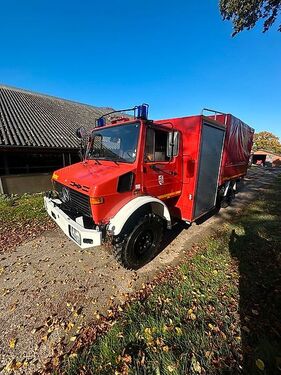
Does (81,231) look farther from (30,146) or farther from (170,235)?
(30,146)

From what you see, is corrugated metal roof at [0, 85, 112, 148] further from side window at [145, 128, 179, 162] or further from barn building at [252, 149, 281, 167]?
barn building at [252, 149, 281, 167]

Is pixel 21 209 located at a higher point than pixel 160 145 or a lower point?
lower

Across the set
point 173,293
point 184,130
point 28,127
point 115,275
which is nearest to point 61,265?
point 115,275

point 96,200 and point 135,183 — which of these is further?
point 135,183

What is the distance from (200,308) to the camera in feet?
9.83

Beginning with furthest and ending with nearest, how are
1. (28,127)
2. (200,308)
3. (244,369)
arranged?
(28,127) → (200,308) → (244,369)

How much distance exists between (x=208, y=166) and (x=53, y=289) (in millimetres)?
4530

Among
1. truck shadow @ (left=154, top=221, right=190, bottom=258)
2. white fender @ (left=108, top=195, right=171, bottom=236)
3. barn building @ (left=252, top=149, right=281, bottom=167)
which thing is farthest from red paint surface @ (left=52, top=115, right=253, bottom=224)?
barn building @ (left=252, top=149, right=281, bottom=167)

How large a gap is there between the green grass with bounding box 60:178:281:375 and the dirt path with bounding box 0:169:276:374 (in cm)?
44

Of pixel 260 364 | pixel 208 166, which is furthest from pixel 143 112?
pixel 260 364

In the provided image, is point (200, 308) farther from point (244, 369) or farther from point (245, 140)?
point (245, 140)

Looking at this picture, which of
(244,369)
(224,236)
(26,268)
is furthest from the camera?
(224,236)

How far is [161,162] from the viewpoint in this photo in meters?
4.07

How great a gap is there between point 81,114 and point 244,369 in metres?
19.7
